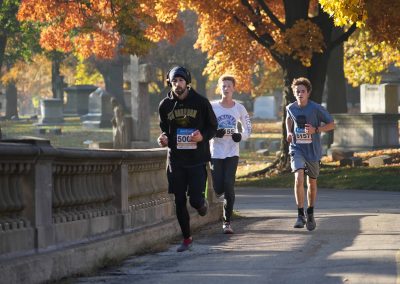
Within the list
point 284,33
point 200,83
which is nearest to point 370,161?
point 284,33

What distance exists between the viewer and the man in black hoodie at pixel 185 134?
12.8 m

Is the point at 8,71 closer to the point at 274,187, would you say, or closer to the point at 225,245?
the point at 274,187

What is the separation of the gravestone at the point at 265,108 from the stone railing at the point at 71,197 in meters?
71.5

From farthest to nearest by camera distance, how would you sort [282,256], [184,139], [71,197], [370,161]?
[370,161], [184,139], [282,256], [71,197]

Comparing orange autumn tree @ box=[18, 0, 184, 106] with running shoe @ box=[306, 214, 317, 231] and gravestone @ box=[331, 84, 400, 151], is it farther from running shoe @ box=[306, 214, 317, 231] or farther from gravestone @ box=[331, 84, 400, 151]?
running shoe @ box=[306, 214, 317, 231]

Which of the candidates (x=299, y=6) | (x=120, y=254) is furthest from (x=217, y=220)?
(x=299, y=6)

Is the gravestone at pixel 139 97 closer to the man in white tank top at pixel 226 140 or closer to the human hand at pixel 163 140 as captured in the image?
the man in white tank top at pixel 226 140

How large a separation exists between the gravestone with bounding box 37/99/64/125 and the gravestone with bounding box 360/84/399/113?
31.9 m

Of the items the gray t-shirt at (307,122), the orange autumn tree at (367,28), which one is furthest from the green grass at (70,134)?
the gray t-shirt at (307,122)

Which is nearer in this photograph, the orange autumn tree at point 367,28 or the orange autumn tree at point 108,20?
the orange autumn tree at point 367,28

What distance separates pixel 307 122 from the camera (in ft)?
50.4

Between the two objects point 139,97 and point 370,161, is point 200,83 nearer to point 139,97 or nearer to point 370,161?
point 139,97

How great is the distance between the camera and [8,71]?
83375 millimetres

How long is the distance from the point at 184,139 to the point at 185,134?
2.2 inches
